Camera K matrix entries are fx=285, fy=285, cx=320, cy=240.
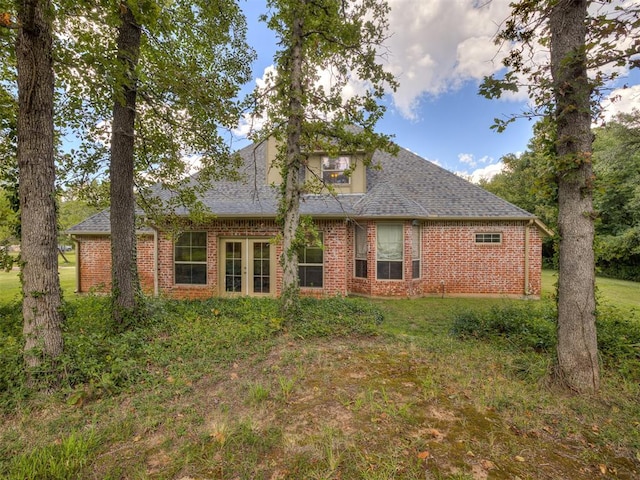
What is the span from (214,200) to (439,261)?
28.0 feet

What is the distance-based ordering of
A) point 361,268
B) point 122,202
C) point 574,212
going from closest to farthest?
1. point 574,212
2. point 122,202
3. point 361,268

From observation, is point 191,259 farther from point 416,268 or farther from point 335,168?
point 416,268

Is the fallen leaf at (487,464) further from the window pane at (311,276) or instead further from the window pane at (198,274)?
the window pane at (198,274)

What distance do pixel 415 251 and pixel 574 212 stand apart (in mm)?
6759

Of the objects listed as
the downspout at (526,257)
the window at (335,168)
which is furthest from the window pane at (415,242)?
the downspout at (526,257)

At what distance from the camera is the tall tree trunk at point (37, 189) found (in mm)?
3211

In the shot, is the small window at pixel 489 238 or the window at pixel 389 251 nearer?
the window at pixel 389 251

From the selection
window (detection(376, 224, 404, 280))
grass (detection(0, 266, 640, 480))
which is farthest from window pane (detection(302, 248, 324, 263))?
grass (detection(0, 266, 640, 480))

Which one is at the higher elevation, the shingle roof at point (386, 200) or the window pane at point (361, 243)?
the shingle roof at point (386, 200)

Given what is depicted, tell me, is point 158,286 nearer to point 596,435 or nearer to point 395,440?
point 395,440

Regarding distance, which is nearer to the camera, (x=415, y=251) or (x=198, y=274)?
(x=198, y=274)

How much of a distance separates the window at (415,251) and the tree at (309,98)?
4.67 m

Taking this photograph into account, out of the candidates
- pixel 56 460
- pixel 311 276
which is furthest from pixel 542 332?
pixel 56 460

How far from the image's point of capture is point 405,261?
952cm
